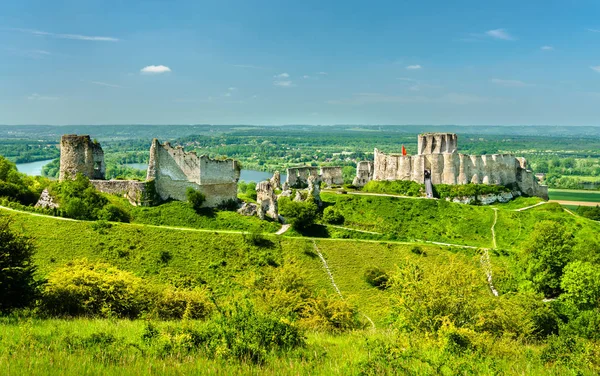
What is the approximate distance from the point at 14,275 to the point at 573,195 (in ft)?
392

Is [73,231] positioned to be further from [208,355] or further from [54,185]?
[208,355]

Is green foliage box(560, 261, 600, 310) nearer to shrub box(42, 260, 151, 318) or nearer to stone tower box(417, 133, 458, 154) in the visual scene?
shrub box(42, 260, 151, 318)

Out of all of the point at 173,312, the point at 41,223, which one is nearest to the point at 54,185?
the point at 41,223

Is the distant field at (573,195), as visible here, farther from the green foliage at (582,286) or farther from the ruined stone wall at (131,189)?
the ruined stone wall at (131,189)

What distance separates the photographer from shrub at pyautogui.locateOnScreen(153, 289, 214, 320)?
65.5 ft

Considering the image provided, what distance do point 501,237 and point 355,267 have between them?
1856 cm

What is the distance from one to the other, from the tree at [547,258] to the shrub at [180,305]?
21058 millimetres

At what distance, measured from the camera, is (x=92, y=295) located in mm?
18781

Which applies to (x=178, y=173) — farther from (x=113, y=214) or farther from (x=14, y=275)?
(x=14, y=275)

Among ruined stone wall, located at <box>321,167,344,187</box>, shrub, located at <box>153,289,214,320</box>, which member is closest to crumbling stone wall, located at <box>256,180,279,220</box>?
ruined stone wall, located at <box>321,167,344,187</box>

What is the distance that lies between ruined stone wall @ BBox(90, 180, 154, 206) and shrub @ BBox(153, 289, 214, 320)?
67.1 feet

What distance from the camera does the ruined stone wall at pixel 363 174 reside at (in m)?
64.5

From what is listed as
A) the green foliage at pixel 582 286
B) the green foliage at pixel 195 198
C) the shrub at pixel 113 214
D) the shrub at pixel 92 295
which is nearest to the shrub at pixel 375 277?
the green foliage at pixel 582 286

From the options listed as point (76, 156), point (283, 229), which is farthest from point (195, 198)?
point (76, 156)
